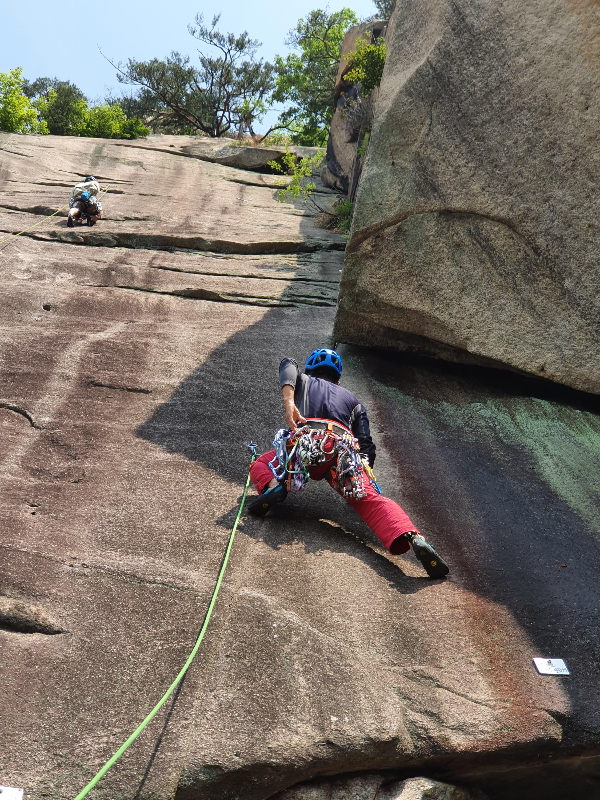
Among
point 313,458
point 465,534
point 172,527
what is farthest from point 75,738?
point 465,534

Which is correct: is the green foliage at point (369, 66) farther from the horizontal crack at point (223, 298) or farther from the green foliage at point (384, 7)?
the green foliage at point (384, 7)

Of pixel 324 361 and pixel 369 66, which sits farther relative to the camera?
pixel 369 66

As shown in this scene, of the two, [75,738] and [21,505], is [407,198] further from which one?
[75,738]

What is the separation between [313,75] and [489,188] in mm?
29080

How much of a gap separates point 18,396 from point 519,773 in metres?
6.74

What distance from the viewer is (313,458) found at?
20.6 ft

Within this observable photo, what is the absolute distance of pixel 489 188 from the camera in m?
8.95

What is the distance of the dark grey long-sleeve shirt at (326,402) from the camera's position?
261 inches

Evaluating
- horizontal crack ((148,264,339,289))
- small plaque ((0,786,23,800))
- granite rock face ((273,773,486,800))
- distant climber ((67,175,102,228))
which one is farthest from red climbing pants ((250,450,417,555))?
distant climber ((67,175,102,228))

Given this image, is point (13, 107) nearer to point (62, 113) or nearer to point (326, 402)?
point (62, 113)

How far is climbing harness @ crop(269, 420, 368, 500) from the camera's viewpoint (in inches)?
247

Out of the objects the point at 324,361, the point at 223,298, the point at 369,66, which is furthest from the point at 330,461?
the point at 369,66

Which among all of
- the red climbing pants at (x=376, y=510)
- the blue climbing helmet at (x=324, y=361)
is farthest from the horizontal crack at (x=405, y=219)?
the red climbing pants at (x=376, y=510)

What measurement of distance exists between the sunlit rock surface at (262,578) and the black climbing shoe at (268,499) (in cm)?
17
